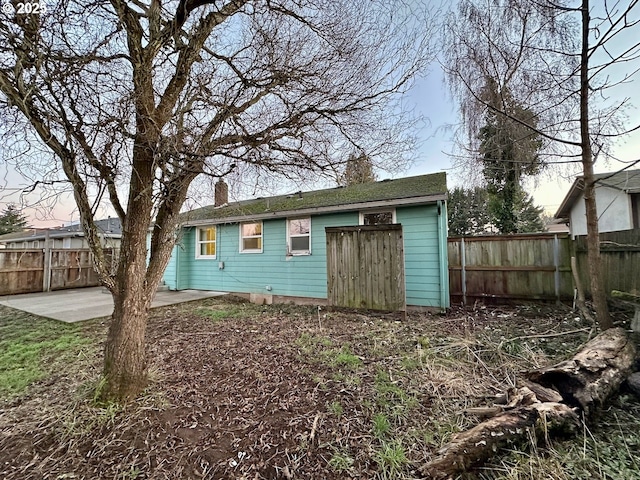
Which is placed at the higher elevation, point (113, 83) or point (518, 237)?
point (113, 83)

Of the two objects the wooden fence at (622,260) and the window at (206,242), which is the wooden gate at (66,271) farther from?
the wooden fence at (622,260)

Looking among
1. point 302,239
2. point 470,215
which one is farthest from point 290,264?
point 470,215

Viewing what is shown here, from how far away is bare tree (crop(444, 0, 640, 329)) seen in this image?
359cm

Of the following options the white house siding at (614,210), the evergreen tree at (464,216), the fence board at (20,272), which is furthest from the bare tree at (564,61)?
the evergreen tree at (464,216)

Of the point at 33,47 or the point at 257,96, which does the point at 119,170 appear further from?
the point at 257,96

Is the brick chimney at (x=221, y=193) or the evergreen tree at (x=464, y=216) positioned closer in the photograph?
the brick chimney at (x=221, y=193)

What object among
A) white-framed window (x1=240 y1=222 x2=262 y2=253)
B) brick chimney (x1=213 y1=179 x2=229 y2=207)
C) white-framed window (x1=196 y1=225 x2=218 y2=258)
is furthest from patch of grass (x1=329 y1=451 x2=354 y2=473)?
white-framed window (x1=196 y1=225 x2=218 y2=258)

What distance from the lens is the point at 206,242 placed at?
32.9 ft

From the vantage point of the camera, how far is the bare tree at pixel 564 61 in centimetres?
359

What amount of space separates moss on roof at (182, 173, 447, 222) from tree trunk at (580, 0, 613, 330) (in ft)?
8.03

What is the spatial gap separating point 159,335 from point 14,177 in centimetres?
332

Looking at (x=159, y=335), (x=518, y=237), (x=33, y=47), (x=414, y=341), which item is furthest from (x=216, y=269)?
(x=518, y=237)

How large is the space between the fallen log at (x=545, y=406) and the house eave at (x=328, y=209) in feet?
12.5

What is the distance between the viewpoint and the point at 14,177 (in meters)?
2.38
